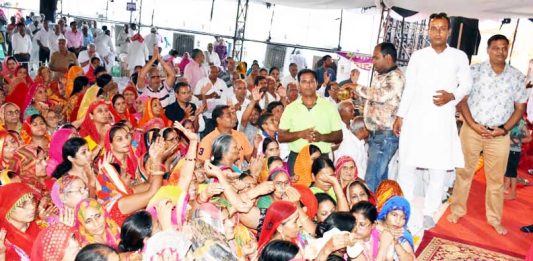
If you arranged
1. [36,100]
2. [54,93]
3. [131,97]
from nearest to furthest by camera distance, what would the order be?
1. [36,100]
2. [131,97]
3. [54,93]

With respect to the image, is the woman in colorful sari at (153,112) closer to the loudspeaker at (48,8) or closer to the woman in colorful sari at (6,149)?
the woman in colorful sari at (6,149)

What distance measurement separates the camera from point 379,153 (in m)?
4.29

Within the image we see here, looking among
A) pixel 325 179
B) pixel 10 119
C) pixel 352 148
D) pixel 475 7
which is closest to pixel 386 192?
pixel 325 179

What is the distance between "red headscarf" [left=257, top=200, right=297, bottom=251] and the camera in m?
2.71

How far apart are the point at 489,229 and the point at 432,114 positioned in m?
1.32

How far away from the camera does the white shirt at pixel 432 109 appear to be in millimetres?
3799

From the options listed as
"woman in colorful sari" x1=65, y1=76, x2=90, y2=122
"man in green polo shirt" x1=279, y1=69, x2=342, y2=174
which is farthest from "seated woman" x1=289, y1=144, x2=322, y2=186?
"woman in colorful sari" x1=65, y1=76, x2=90, y2=122

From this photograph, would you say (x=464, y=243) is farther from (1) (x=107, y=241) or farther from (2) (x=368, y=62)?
(2) (x=368, y=62)

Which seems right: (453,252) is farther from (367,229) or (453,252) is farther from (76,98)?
(76,98)

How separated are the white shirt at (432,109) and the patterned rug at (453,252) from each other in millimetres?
619

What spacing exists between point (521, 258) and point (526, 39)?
410 inches

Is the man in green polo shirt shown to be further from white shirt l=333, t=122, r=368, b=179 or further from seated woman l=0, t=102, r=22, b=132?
seated woman l=0, t=102, r=22, b=132

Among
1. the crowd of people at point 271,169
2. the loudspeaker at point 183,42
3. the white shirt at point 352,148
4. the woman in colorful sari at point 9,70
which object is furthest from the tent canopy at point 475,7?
the loudspeaker at point 183,42

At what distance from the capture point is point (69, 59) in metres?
9.34
